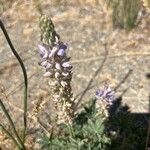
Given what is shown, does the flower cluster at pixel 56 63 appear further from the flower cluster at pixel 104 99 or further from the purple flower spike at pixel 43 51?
the flower cluster at pixel 104 99

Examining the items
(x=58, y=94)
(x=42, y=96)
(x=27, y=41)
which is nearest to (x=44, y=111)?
(x=42, y=96)

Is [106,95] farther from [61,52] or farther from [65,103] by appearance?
[61,52]

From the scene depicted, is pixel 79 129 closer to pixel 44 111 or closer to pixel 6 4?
pixel 44 111

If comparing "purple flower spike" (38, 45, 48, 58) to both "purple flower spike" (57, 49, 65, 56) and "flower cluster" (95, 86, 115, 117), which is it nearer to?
"purple flower spike" (57, 49, 65, 56)

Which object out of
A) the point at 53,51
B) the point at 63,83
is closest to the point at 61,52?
the point at 53,51

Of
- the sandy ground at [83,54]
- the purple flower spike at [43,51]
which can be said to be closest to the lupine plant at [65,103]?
the purple flower spike at [43,51]

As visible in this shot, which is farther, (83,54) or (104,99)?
(83,54)
